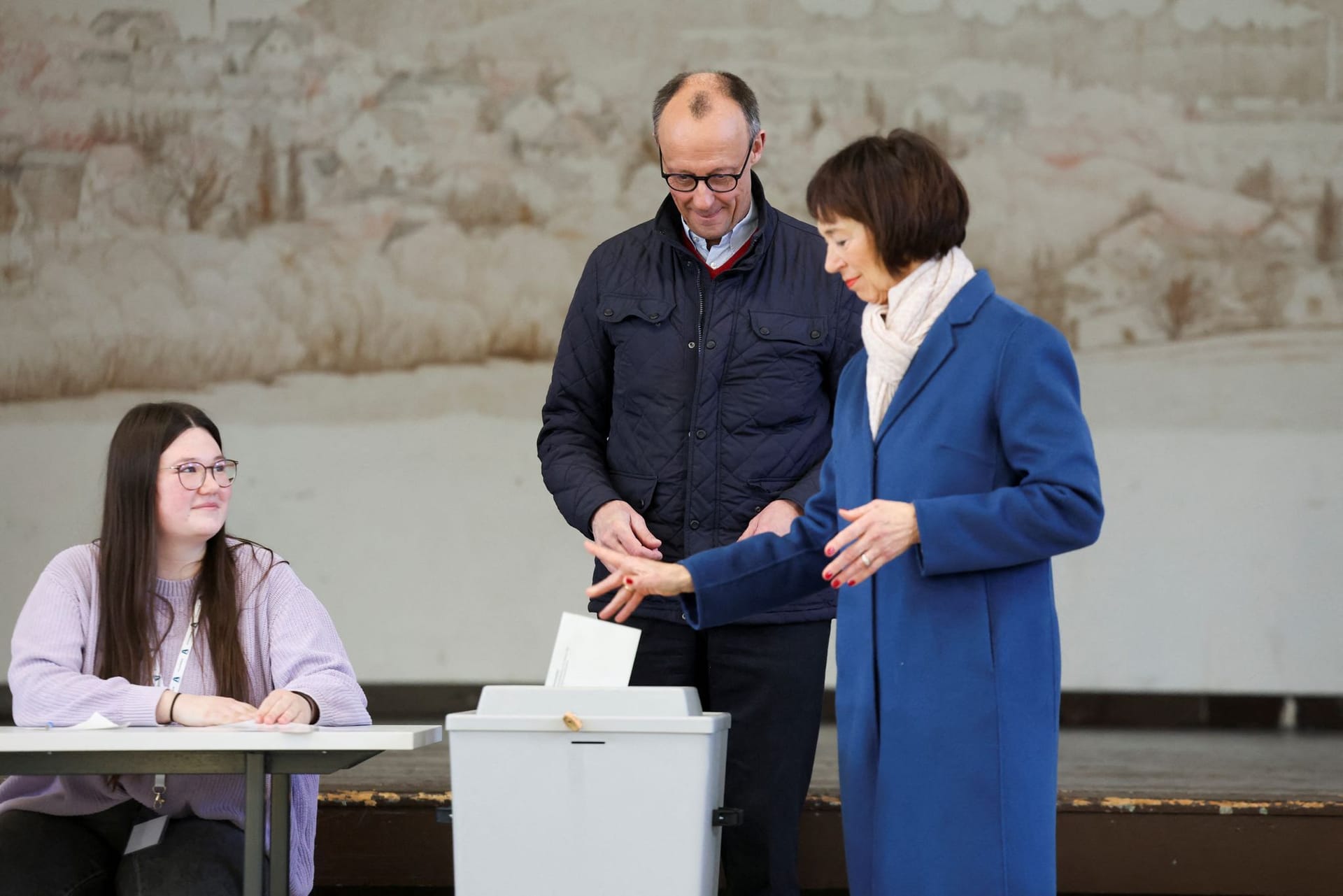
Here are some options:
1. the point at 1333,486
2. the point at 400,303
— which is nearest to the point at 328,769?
the point at 400,303

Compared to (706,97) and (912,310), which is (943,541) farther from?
(706,97)

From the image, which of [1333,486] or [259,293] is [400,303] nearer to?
[259,293]

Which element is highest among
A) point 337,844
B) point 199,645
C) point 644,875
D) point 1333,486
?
point 1333,486

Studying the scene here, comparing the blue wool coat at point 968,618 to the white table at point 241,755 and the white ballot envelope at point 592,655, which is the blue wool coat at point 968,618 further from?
the white table at point 241,755

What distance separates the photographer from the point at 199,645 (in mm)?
2279

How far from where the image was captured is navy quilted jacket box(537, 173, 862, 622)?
2406 millimetres

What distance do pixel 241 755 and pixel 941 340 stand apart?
43.7 inches

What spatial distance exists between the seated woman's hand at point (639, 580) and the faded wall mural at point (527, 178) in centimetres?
315

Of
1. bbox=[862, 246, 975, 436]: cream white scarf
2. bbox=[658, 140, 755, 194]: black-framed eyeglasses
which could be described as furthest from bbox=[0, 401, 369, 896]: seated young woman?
bbox=[862, 246, 975, 436]: cream white scarf

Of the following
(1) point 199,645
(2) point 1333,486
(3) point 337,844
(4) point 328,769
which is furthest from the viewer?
(2) point 1333,486

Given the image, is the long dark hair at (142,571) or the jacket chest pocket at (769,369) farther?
the jacket chest pocket at (769,369)

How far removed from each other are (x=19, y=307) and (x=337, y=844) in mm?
3021

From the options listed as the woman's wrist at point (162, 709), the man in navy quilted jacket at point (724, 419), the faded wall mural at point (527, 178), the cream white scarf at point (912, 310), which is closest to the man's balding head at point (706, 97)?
the man in navy quilted jacket at point (724, 419)

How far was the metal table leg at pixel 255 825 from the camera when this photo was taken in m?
1.96
